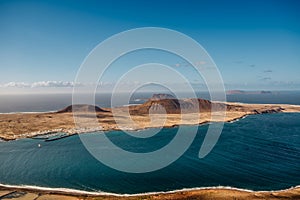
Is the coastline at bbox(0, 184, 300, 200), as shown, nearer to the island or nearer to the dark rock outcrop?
the island

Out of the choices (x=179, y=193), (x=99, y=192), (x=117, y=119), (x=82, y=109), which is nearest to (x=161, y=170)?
(x=179, y=193)

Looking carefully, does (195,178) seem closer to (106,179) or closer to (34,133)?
(106,179)

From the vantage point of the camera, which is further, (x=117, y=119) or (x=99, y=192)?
(x=117, y=119)

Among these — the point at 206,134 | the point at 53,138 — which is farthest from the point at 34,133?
the point at 206,134

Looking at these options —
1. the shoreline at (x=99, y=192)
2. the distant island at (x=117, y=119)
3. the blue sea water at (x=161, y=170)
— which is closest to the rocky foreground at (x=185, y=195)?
the shoreline at (x=99, y=192)

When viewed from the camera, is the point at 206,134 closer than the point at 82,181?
No

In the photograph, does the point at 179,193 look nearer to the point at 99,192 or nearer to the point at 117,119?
the point at 99,192

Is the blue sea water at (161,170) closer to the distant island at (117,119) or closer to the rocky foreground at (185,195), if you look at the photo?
the rocky foreground at (185,195)
